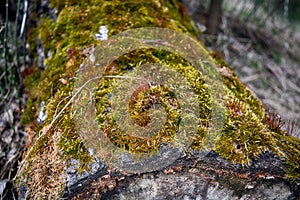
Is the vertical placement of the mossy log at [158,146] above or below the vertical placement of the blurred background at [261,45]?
above

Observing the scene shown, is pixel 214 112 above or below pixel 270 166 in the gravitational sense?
above

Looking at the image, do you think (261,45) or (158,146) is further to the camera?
(261,45)

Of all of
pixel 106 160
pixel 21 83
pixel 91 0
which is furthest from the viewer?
pixel 21 83

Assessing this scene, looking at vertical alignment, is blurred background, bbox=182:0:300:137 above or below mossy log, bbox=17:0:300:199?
below

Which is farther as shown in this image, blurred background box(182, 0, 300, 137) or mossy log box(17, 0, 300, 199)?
blurred background box(182, 0, 300, 137)

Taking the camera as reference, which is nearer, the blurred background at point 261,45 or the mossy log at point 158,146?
the mossy log at point 158,146

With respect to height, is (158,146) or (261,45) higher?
(158,146)

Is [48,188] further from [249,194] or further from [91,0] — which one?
[91,0]

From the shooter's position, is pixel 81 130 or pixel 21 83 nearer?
pixel 81 130

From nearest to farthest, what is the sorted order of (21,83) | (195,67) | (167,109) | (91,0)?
(167,109), (195,67), (91,0), (21,83)

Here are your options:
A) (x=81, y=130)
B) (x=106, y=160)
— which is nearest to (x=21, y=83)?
(x=81, y=130)

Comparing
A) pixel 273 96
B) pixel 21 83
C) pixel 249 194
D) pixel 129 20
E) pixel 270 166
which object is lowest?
pixel 273 96
